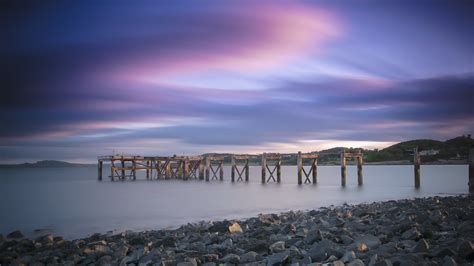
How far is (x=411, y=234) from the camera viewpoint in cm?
888

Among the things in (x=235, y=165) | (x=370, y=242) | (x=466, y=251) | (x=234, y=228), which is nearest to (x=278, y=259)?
(x=370, y=242)

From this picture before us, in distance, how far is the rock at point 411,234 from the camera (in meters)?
8.77

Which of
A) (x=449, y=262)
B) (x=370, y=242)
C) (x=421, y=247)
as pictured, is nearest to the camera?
(x=449, y=262)

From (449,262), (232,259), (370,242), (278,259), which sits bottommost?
(232,259)

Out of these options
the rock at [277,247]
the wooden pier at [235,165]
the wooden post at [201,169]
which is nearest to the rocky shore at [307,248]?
the rock at [277,247]

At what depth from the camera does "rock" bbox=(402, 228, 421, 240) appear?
877cm

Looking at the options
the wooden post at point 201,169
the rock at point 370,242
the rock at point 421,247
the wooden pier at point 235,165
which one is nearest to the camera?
the rock at point 421,247

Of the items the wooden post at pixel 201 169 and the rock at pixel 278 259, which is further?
the wooden post at pixel 201 169

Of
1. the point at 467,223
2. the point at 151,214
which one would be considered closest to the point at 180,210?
the point at 151,214

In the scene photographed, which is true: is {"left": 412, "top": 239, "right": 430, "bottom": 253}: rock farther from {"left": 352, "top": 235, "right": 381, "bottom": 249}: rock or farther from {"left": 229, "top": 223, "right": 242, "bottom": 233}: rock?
{"left": 229, "top": 223, "right": 242, "bottom": 233}: rock

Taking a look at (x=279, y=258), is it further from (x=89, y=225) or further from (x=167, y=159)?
(x=167, y=159)

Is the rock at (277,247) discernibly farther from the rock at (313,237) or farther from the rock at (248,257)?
the rock at (313,237)

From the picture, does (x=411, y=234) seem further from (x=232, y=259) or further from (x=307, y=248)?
(x=232, y=259)

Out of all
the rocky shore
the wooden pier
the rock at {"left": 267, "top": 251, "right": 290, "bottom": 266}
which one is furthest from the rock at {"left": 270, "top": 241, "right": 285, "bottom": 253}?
the wooden pier
